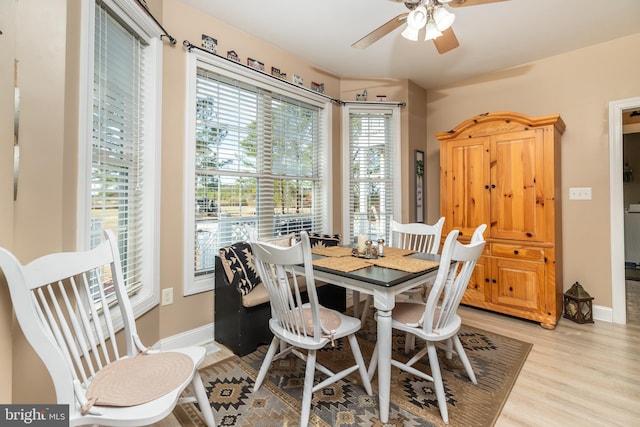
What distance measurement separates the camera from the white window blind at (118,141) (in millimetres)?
1621

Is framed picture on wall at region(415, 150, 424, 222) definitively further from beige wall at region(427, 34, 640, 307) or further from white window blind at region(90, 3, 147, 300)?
white window blind at region(90, 3, 147, 300)

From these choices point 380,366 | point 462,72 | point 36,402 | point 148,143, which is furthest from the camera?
point 462,72

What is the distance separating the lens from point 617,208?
2742mm

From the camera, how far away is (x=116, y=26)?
175 centimetres

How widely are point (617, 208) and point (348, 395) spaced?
3.01m

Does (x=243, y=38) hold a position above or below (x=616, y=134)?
above

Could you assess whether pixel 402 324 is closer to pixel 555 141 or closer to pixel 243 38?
pixel 555 141

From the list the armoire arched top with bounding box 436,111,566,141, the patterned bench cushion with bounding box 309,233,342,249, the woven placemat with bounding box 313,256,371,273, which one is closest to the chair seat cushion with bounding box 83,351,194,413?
the woven placemat with bounding box 313,256,371,273

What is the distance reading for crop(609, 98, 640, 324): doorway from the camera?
107 inches

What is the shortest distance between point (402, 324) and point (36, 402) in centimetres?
162

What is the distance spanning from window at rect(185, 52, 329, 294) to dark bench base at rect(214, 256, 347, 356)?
200mm

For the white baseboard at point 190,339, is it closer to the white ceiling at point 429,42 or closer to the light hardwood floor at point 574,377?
the light hardwood floor at point 574,377

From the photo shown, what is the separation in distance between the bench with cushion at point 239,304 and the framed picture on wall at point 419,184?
206 centimetres

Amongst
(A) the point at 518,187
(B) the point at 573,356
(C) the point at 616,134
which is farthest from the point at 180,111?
(C) the point at 616,134
